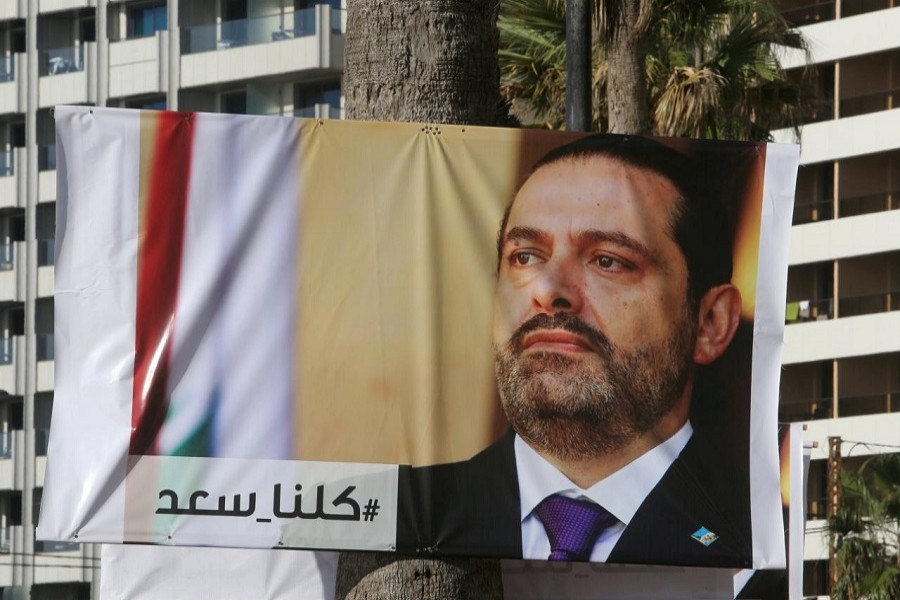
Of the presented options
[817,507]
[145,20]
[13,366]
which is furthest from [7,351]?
[817,507]

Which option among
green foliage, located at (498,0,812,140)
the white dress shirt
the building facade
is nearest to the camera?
the white dress shirt

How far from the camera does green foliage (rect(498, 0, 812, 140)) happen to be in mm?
20656

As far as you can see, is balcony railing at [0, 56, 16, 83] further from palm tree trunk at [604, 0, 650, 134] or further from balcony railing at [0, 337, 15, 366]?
palm tree trunk at [604, 0, 650, 134]

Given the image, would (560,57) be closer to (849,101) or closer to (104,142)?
(104,142)

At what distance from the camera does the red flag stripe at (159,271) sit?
7594 mm

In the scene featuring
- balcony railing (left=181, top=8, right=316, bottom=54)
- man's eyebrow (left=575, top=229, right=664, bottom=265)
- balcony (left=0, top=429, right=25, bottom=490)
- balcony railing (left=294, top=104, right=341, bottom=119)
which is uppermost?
balcony railing (left=181, top=8, right=316, bottom=54)

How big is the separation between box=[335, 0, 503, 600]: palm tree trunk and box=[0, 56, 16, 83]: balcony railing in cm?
6035

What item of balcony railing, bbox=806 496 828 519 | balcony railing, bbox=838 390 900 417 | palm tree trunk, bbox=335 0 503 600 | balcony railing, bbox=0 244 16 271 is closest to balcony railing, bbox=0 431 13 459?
balcony railing, bbox=0 244 16 271

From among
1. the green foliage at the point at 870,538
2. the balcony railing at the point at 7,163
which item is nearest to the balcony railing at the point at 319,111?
the balcony railing at the point at 7,163

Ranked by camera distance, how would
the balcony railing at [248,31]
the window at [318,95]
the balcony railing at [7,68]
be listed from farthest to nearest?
the balcony railing at [7,68]
the window at [318,95]
the balcony railing at [248,31]

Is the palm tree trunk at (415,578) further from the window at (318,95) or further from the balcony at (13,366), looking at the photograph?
the balcony at (13,366)

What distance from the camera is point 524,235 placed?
777 cm

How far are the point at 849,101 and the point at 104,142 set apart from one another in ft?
190

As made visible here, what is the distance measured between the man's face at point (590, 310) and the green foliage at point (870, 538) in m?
28.5
